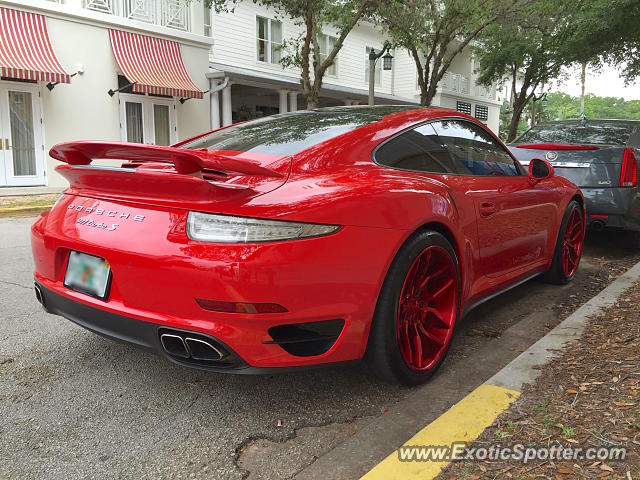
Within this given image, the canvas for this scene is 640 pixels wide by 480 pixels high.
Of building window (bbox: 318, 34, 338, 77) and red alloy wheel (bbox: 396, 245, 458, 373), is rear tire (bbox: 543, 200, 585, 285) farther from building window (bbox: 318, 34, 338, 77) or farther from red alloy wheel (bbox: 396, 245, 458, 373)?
building window (bbox: 318, 34, 338, 77)

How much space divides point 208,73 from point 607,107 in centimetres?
7941

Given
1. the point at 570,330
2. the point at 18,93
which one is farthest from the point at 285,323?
the point at 18,93

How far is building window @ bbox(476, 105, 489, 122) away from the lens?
102 feet

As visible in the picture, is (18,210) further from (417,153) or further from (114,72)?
(417,153)

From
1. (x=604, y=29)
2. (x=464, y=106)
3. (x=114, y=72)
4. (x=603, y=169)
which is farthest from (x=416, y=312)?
(x=464, y=106)

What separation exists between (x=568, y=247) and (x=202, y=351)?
3723 mm

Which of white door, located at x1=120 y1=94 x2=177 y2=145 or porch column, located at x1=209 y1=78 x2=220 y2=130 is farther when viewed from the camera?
porch column, located at x1=209 y1=78 x2=220 y2=130

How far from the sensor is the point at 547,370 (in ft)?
9.03

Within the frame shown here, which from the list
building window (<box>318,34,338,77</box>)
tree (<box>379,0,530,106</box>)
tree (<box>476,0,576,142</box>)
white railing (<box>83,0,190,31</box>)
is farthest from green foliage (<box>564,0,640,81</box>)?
white railing (<box>83,0,190,31</box>)

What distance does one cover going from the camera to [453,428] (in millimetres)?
2258

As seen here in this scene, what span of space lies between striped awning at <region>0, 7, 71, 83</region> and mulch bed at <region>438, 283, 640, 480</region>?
12.3 m

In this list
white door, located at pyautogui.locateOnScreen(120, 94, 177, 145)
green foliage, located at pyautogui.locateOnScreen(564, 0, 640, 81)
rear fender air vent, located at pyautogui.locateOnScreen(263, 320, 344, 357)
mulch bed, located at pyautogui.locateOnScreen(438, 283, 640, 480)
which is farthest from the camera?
white door, located at pyautogui.locateOnScreen(120, 94, 177, 145)

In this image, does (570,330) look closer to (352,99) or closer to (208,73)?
(208,73)

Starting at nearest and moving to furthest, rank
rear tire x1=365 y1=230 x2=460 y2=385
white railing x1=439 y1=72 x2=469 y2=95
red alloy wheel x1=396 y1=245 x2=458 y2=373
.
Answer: rear tire x1=365 y1=230 x2=460 y2=385
red alloy wheel x1=396 y1=245 x2=458 y2=373
white railing x1=439 y1=72 x2=469 y2=95
